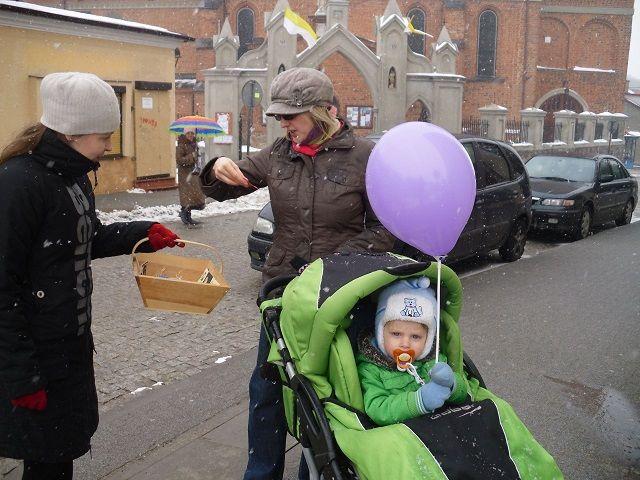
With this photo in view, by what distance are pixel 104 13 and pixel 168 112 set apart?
26.8 meters

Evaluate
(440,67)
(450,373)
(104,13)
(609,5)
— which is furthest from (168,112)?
(609,5)

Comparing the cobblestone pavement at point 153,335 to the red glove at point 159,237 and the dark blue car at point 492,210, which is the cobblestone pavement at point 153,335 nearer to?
the dark blue car at point 492,210

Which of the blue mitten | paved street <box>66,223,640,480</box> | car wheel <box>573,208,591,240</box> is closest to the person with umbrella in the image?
paved street <box>66,223,640,480</box>

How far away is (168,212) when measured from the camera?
49.1 ft

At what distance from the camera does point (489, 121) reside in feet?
86.0

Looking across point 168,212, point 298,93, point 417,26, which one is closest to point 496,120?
point 417,26

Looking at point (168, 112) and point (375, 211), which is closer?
point (375, 211)

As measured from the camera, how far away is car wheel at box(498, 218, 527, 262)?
11.0m

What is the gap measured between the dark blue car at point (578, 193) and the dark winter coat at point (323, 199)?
1063cm

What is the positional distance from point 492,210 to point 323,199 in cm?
701

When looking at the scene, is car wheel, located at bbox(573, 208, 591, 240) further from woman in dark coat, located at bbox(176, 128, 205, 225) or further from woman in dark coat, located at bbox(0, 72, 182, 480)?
woman in dark coat, located at bbox(0, 72, 182, 480)

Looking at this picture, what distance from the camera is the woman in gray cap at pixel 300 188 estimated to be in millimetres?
3377

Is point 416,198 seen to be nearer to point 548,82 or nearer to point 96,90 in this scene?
point 96,90

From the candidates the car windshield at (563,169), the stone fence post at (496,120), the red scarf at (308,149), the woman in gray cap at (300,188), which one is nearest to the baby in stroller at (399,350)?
the woman in gray cap at (300,188)
